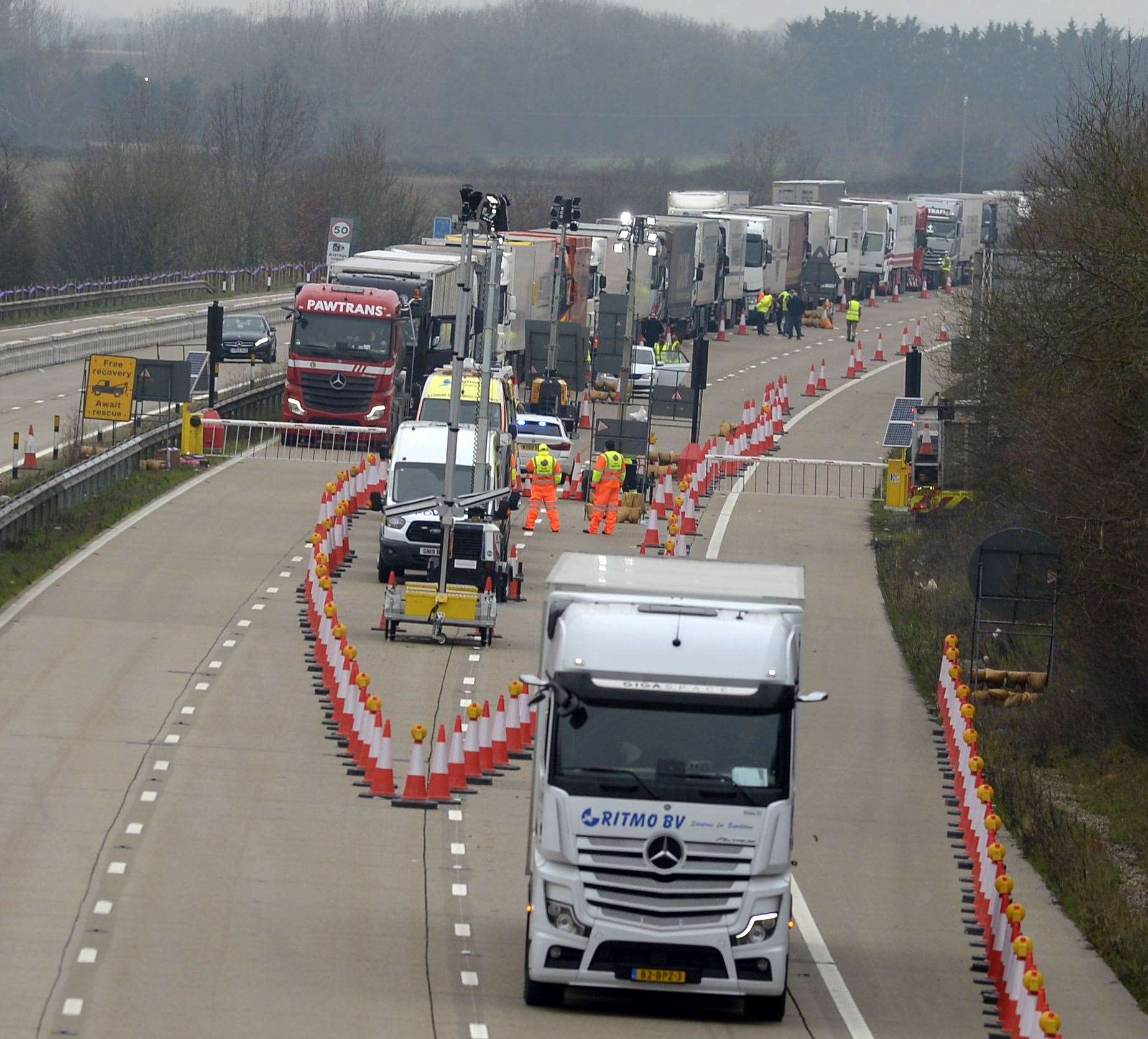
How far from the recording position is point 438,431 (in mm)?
32250

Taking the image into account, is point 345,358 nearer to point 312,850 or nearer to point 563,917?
point 312,850

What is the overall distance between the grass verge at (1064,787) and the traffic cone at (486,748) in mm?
4631

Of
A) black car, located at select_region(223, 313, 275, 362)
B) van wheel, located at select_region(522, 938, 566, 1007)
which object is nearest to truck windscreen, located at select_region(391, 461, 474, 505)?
van wheel, located at select_region(522, 938, 566, 1007)

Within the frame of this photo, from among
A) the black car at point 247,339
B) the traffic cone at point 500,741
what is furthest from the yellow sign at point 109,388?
the traffic cone at point 500,741

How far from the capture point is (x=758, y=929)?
1285cm

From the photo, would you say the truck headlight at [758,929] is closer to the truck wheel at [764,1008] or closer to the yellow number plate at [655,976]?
the yellow number plate at [655,976]

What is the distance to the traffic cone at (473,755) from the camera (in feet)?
66.1

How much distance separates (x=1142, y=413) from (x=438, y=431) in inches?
485

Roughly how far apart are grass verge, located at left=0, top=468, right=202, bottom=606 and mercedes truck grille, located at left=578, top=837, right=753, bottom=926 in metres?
16.4

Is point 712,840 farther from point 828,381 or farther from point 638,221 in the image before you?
point 828,381

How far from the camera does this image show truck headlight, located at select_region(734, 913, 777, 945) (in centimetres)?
1284

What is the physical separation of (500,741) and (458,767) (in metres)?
1.27

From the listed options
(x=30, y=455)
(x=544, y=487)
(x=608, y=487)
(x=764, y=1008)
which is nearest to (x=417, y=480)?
(x=544, y=487)

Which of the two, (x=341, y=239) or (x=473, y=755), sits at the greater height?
(x=341, y=239)
